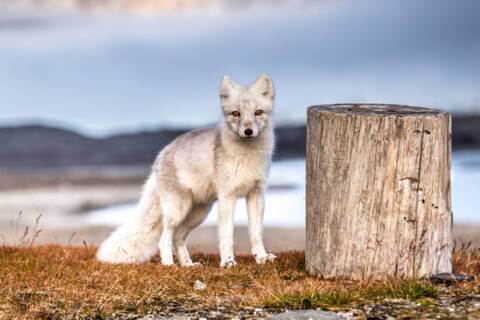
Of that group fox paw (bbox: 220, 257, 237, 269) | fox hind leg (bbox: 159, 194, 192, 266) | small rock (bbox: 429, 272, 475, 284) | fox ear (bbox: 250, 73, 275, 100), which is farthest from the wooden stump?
fox hind leg (bbox: 159, 194, 192, 266)

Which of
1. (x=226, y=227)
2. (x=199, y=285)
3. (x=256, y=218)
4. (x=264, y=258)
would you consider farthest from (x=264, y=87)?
(x=199, y=285)

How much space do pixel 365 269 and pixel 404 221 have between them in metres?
0.56

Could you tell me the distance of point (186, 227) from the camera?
10.8 meters

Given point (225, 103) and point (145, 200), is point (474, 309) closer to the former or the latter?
point (225, 103)

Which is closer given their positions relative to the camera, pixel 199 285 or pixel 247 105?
pixel 199 285

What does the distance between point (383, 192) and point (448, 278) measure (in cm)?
94

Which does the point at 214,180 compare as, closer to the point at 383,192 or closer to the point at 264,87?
the point at 264,87

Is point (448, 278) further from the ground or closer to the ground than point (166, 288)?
further from the ground

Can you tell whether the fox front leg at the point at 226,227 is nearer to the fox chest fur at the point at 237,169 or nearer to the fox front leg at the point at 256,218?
the fox chest fur at the point at 237,169

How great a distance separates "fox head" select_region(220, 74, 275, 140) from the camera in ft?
31.3

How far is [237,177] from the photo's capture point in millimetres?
9961

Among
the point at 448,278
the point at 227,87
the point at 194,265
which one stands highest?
the point at 227,87

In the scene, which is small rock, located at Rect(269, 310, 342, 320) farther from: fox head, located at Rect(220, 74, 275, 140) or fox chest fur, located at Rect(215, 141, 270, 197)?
fox chest fur, located at Rect(215, 141, 270, 197)

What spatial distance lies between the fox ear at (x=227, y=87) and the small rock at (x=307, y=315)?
10.3ft
